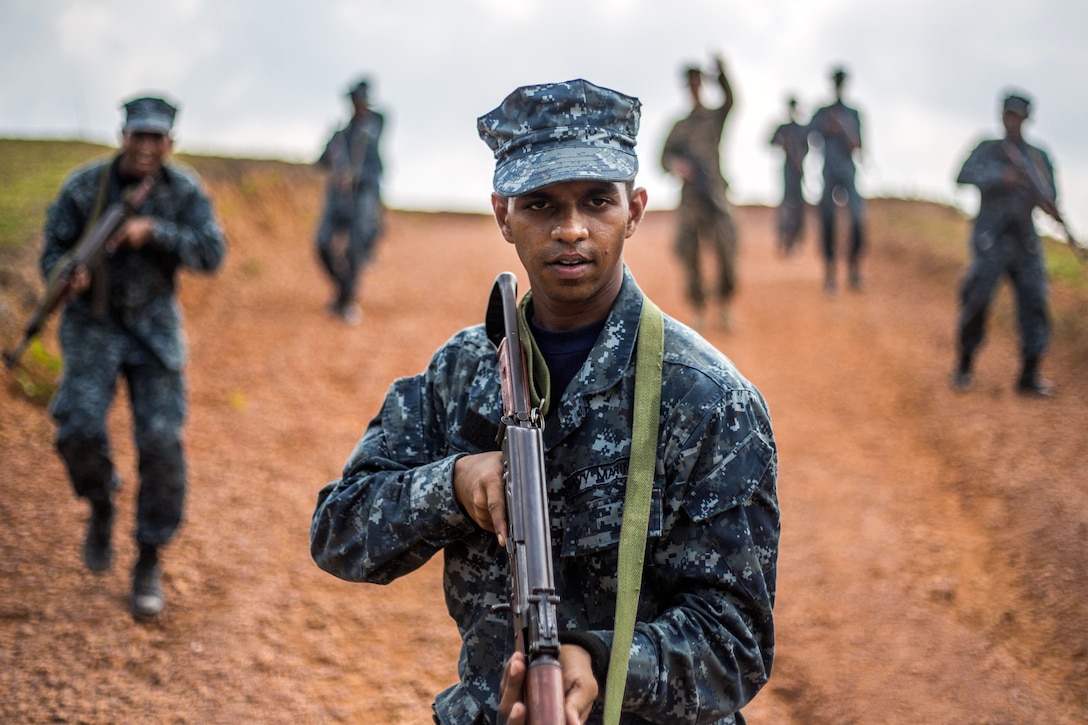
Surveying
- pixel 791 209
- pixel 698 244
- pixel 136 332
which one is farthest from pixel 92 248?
pixel 791 209

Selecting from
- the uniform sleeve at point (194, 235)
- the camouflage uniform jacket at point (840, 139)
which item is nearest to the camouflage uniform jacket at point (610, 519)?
the uniform sleeve at point (194, 235)

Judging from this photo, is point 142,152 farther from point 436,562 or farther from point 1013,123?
point 1013,123

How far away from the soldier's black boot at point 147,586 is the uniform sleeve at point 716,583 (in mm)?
3390

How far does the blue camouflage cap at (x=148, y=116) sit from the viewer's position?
4777 mm

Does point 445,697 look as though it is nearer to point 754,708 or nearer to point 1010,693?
point 754,708

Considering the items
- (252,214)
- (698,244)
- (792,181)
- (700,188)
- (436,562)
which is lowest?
(436,562)

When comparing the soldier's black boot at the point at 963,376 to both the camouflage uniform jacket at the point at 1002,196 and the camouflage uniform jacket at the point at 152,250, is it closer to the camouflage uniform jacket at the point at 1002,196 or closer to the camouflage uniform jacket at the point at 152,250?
the camouflage uniform jacket at the point at 1002,196

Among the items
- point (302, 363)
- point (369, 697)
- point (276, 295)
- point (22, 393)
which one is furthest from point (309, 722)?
point (276, 295)

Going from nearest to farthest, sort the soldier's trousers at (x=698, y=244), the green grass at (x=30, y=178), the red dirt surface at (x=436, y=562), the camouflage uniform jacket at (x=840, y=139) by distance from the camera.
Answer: the red dirt surface at (x=436, y=562) < the green grass at (x=30, y=178) < the soldier's trousers at (x=698, y=244) < the camouflage uniform jacket at (x=840, y=139)

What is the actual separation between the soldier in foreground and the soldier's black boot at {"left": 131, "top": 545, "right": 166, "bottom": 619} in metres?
2.80

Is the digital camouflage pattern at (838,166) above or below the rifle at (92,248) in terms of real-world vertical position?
above

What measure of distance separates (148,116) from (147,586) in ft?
7.53

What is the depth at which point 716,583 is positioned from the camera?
6.06 feet

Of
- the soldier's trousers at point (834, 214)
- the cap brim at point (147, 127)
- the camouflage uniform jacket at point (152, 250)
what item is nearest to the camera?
the camouflage uniform jacket at point (152, 250)
